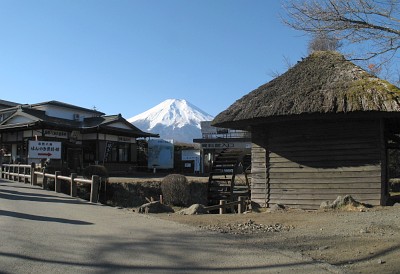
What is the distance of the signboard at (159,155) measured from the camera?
4134cm

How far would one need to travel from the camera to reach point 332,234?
324 inches

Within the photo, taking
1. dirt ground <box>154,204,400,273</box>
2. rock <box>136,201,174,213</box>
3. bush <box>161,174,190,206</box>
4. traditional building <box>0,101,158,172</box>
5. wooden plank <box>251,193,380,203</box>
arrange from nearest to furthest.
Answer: dirt ground <box>154,204,400,273</box> → rock <box>136,201,174,213</box> → wooden plank <box>251,193,380,203</box> → bush <box>161,174,190,206</box> → traditional building <box>0,101,158,172</box>

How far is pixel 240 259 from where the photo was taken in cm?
645

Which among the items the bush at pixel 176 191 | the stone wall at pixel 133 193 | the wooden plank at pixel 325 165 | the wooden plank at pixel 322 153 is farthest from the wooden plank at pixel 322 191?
the stone wall at pixel 133 193

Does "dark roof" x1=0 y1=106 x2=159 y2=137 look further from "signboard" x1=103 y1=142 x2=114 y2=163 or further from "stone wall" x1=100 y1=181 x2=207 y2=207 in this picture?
"stone wall" x1=100 y1=181 x2=207 y2=207

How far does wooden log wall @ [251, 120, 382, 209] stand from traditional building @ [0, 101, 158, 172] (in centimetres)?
1830

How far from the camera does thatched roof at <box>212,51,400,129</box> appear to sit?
41.9 ft

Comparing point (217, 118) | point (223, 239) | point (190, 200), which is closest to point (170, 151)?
point (190, 200)

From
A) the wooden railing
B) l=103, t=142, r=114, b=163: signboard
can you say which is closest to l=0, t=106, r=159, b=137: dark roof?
l=103, t=142, r=114, b=163: signboard

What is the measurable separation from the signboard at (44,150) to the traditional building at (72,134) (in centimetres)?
328

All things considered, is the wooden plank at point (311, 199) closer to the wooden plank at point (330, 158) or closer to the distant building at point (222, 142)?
the wooden plank at point (330, 158)

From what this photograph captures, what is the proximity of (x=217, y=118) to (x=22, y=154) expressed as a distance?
23.2 m

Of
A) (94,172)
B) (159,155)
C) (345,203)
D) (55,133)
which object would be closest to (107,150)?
(55,133)

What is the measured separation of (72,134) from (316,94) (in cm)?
2597
